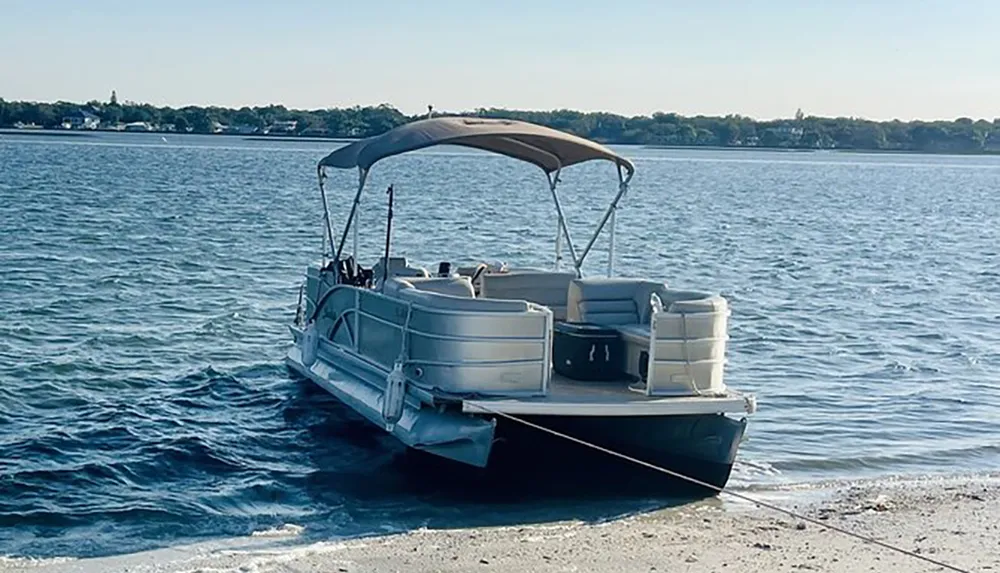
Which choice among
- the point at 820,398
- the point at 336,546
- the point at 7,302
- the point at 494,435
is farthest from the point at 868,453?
the point at 7,302

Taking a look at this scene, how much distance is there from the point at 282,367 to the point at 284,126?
141 metres

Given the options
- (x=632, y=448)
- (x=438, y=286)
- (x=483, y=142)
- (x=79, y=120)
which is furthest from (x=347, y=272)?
(x=79, y=120)

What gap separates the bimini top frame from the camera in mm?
13133

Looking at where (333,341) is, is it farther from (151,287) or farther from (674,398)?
(151,287)

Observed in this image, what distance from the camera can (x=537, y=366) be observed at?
1162cm

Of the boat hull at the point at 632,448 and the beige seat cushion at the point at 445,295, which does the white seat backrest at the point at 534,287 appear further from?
the boat hull at the point at 632,448

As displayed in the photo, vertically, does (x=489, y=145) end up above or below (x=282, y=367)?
above

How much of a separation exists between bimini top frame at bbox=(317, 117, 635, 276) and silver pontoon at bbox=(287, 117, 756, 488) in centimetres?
3

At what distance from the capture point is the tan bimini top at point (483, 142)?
13.1 meters

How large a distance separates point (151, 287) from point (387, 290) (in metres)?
13.7

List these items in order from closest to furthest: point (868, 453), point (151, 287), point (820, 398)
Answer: point (868, 453)
point (820, 398)
point (151, 287)

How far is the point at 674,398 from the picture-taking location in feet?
38.1

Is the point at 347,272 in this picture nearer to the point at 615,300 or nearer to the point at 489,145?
the point at 489,145

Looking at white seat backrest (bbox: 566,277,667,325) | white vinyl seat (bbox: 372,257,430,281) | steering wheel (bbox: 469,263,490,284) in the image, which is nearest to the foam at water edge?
white seat backrest (bbox: 566,277,667,325)
